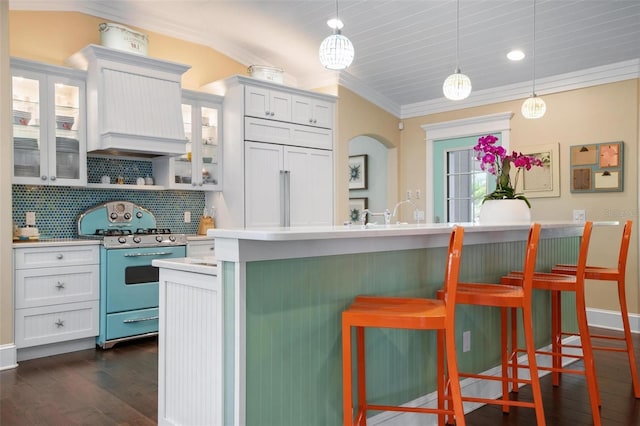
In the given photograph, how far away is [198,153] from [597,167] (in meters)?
3.92

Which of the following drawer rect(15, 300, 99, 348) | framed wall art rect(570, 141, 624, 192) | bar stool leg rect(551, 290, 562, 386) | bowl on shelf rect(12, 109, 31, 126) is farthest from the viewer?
framed wall art rect(570, 141, 624, 192)

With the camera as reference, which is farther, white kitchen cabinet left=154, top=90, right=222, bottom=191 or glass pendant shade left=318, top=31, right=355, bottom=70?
white kitchen cabinet left=154, top=90, right=222, bottom=191

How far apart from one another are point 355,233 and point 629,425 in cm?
191

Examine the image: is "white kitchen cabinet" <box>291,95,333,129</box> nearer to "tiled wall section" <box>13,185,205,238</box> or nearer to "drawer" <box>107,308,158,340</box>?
"tiled wall section" <box>13,185,205,238</box>

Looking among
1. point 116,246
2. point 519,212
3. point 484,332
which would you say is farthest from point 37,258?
Answer: point 519,212

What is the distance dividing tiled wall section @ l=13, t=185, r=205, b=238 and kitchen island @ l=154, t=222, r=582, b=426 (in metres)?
2.72

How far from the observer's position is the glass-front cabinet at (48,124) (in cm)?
412

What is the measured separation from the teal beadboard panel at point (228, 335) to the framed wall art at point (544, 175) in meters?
4.36

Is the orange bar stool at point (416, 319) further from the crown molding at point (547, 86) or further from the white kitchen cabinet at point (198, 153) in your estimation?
the crown molding at point (547, 86)

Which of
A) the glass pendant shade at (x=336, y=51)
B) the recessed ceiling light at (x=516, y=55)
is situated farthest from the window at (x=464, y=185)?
the glass pendant shade at (x=336, y=51)

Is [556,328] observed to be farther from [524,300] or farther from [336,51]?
[336,51]

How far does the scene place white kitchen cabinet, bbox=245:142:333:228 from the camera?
5.30 m

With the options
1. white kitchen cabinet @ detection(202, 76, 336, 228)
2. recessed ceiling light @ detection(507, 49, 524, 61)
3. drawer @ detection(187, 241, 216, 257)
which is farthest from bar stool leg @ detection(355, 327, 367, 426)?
recessed ceiling light @ detection(507, 49, 524, 61)

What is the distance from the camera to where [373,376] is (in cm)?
239
